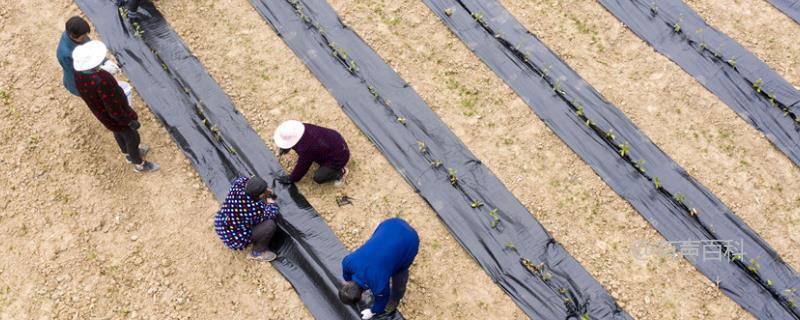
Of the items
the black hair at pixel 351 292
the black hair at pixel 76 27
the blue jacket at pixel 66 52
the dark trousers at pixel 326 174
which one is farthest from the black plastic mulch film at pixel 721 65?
the blue jacket at pixel 66 52

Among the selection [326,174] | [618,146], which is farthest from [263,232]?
[618,146]

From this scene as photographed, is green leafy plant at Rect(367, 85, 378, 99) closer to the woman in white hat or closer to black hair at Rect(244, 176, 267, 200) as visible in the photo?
black hair at Rect(244, 176, 267, 200)

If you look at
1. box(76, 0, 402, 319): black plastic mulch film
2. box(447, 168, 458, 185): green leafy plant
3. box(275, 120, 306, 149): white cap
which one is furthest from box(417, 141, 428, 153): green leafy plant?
box(275, 120, 306, 149): white cap

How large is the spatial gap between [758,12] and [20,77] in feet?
28.0

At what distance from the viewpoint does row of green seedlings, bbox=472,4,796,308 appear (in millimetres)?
5012

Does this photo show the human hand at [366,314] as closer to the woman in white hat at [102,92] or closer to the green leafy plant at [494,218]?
A: the green leafy plant at [494,218]

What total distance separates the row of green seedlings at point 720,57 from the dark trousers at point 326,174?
419cm

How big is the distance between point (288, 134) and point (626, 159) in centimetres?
343

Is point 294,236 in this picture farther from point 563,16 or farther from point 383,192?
point 563,16

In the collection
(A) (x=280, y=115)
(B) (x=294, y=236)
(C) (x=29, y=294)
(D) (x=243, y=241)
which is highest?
(A) (x=280, y=115)

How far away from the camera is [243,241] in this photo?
4.84 m

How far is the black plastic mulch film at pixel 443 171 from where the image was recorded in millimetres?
4988

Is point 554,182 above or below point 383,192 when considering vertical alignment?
above

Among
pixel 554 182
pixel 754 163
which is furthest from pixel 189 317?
pixel 754 163
